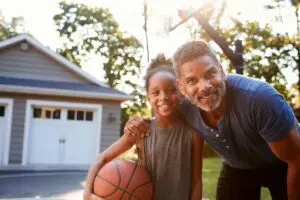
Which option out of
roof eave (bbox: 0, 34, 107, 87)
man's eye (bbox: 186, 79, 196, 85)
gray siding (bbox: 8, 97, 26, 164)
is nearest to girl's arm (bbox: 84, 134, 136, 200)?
man's eye (bbox: 186, 79, 196, 85)

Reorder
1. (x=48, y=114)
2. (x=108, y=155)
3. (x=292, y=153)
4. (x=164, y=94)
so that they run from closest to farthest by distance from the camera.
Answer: (x=292, y=153)
(x=164, y=94)
(x=108, y=155)
(x=48, y=114)

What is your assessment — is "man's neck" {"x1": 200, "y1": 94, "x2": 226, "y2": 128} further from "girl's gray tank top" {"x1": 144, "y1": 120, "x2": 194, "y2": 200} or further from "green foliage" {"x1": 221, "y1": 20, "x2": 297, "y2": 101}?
"green foliage" {"x1": 221, "y1": 20, "x2": 297, "y2": 101}

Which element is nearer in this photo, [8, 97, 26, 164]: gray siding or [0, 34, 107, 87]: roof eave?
[8, 97, 26, 164]: gray siding

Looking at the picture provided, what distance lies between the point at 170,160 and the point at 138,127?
14.1 inches

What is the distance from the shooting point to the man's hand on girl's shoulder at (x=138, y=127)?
3.22m

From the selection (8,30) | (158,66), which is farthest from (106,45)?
(158,66)

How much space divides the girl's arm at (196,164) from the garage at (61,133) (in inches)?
496

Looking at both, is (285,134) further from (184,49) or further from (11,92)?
(11,92)

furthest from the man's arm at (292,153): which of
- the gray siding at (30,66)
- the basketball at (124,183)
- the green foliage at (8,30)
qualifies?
the green foliage at (8,30)

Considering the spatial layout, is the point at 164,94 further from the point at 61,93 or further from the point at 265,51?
the point at 265,51

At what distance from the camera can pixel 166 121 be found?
10.6ft

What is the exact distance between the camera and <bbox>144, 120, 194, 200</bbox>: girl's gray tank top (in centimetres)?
315

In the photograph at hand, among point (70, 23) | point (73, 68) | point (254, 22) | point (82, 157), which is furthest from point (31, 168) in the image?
point (70, 23)

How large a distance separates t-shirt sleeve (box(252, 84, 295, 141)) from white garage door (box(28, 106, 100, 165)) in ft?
44.9
